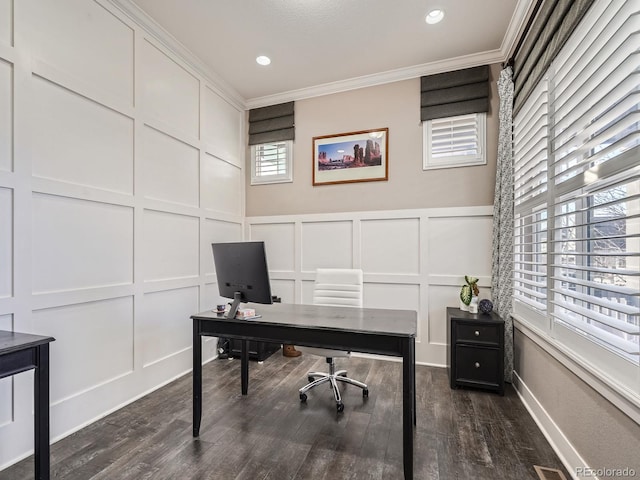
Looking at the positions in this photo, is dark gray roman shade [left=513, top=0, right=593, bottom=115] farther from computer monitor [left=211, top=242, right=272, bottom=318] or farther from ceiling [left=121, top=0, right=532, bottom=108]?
computer monitor [left=211, top=242, right=272, bottom=318]

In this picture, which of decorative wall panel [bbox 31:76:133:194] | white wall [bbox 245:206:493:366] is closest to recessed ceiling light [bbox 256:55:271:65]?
decorative wall panel [bbox 31:76:133:194]

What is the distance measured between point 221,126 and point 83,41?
156cm

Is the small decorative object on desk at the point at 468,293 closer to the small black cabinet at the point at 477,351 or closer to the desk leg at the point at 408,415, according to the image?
the small black cabinet at the point at 477,351

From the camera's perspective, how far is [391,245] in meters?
3.45

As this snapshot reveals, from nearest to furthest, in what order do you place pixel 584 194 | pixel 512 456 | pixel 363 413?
pixel 584 194
pixel 512 456
pixel 363 413

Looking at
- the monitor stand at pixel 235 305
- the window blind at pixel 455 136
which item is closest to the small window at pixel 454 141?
the window blind at pixel 455 136

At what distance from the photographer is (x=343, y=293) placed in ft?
9.04

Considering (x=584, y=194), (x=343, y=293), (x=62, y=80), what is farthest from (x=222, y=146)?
(x=584, y=194)

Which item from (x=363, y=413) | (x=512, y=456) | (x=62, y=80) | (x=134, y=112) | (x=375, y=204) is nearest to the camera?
(x=512, y=456)

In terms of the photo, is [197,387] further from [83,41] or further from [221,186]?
[83,41]

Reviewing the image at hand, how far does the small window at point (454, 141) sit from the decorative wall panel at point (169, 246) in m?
2.52

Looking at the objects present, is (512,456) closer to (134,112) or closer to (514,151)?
(514,151)

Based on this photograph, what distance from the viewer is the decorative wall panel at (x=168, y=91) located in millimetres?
2676

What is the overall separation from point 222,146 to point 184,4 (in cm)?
146
